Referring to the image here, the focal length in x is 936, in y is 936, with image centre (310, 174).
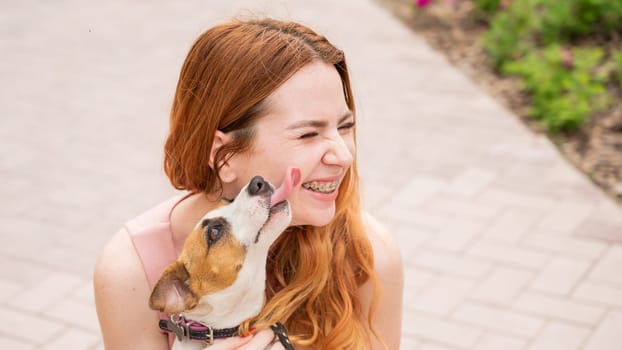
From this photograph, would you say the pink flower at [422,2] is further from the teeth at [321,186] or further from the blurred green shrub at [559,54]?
the teeth at [321,186]

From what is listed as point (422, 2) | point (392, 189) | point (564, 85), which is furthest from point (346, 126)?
point (422, 2)

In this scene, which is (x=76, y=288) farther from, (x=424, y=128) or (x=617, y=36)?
(x=617, y=36)

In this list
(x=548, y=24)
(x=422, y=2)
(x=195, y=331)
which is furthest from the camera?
(x=422, y=2)

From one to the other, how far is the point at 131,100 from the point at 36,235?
2.15 m

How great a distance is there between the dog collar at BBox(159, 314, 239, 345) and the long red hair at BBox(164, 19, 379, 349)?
10 centimetres

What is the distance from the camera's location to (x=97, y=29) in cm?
899

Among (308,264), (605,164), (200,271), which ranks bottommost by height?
(605,164)

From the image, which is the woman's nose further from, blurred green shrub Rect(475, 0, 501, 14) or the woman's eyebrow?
blurred green shrub Rect(475, 0, 501, 14)

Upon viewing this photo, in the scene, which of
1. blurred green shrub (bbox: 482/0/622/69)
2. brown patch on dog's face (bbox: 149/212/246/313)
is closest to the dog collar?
brown patch on dog's face (bbox: 149/212/246/313)

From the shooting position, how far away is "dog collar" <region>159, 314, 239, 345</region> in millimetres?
2324

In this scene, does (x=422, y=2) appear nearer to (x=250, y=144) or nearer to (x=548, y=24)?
(x=548, y=24)

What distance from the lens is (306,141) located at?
2363 millimetres

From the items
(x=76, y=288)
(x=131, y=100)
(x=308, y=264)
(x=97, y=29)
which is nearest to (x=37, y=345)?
(x=76, y=288)

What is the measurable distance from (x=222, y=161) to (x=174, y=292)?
42 cm
